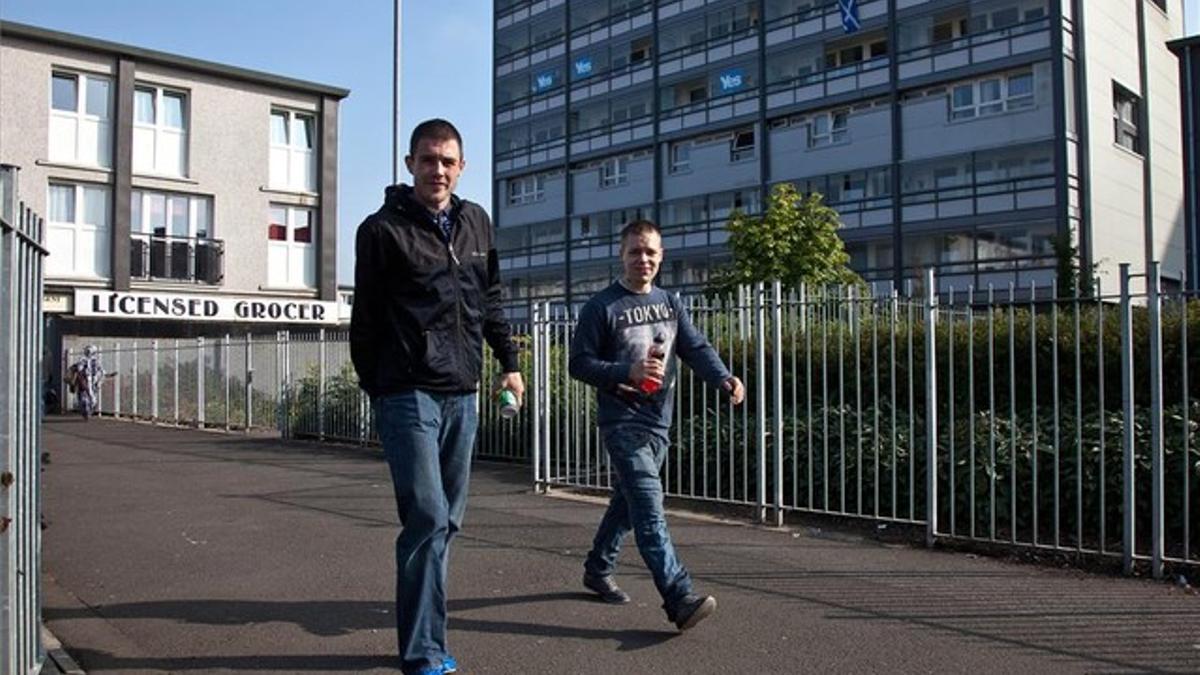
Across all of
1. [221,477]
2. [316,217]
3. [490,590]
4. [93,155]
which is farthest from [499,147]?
[490,590]

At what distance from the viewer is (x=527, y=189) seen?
54031mm

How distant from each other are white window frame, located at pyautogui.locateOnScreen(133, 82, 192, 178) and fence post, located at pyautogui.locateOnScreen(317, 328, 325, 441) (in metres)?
11.6

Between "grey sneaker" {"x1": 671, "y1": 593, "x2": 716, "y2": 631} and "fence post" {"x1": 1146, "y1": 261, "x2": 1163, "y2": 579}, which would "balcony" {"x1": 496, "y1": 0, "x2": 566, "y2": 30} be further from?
"grey sneaker" {"x1": 671, "y1": 593, "x2": 716, "y2": 631}

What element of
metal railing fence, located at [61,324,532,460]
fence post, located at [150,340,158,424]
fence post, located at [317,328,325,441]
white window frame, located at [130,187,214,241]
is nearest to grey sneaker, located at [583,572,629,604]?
metal railing fence, located at [61,324,532,460]

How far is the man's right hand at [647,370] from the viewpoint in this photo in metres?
4.61

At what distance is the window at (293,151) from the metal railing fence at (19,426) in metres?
25.2

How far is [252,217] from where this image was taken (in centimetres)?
2752

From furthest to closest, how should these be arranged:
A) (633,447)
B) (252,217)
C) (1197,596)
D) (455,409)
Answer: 1. (252,217)
2. (1197,596)
3. (633,447)
4. (455,409)

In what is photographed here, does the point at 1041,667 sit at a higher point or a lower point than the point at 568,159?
lower

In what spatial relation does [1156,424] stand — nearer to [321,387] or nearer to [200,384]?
[321,387]

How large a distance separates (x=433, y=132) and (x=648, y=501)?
5.97ft

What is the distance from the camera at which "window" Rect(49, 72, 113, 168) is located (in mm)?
24891

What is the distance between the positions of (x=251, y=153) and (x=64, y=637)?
24427mm

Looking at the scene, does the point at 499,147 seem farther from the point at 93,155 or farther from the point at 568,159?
the point at 93,155
